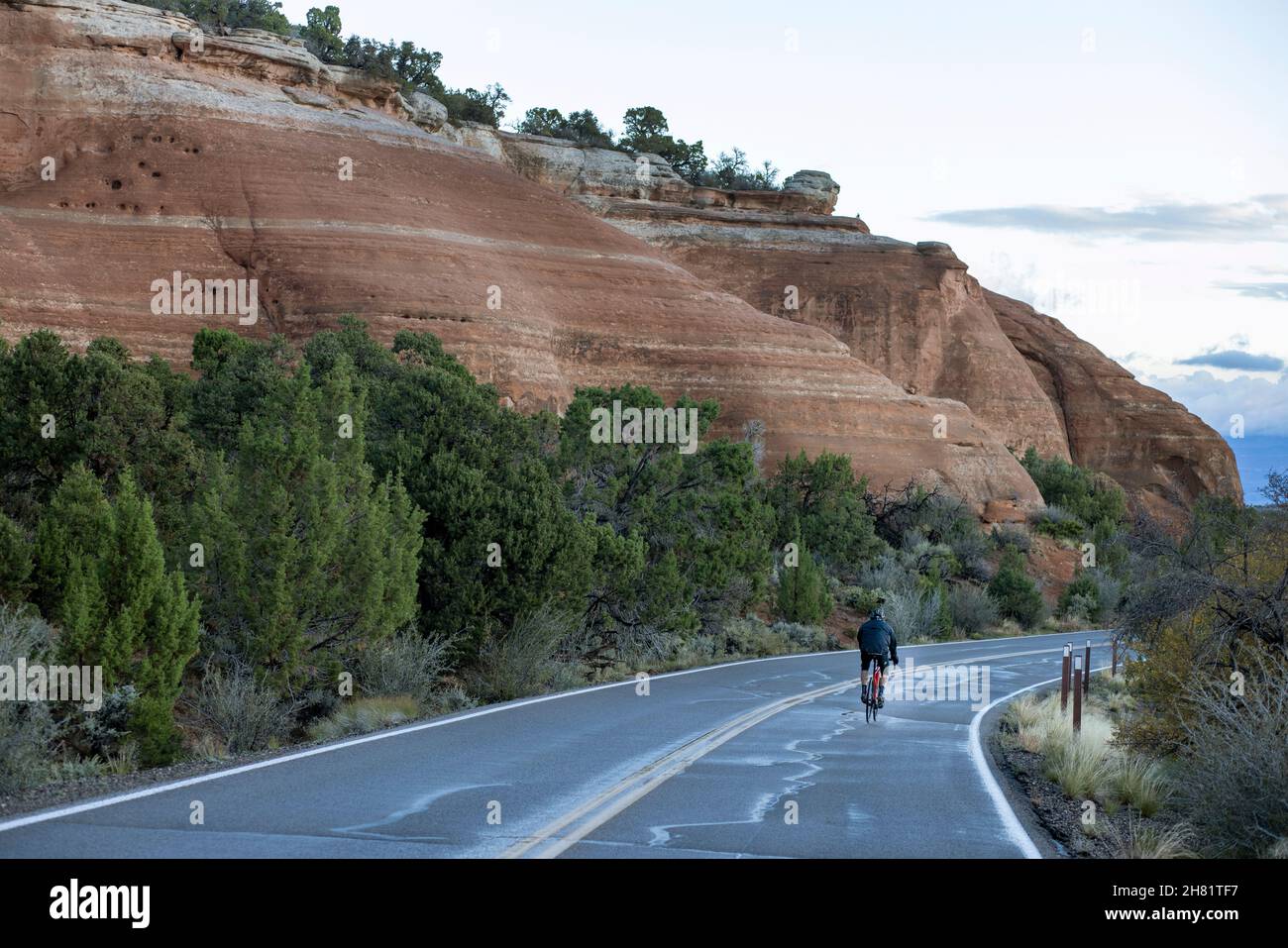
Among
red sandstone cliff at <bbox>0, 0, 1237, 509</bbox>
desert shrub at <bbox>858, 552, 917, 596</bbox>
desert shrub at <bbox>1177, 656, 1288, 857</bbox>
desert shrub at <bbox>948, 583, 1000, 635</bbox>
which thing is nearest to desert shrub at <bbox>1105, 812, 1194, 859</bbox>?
desert shrub at <bbox>1177, 656, 1288, 857</bbox>

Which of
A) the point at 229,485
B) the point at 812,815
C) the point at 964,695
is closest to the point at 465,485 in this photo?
the point at 229,485

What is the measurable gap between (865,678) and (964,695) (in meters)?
5.43

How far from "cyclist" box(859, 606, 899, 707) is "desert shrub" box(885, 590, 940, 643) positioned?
1963 centimetres

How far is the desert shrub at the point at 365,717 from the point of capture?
14.8 m

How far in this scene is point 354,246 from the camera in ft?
178

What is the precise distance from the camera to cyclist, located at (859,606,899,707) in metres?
17.2

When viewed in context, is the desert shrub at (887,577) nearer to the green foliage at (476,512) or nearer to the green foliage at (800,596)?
the green foliage at (800,596)

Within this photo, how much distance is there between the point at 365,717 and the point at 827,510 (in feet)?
104

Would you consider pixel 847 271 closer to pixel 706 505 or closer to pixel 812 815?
pixel 706 505

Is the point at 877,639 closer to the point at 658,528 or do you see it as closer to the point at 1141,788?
the point at 1141,788

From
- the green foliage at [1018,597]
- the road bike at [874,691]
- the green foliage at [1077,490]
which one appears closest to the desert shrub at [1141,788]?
the road bike at [874,691]

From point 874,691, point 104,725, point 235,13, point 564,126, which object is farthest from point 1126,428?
point 104,725

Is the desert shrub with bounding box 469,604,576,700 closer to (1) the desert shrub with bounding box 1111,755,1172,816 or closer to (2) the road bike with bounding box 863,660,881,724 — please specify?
(2) the road bike with bounding box 863,660,881,724
